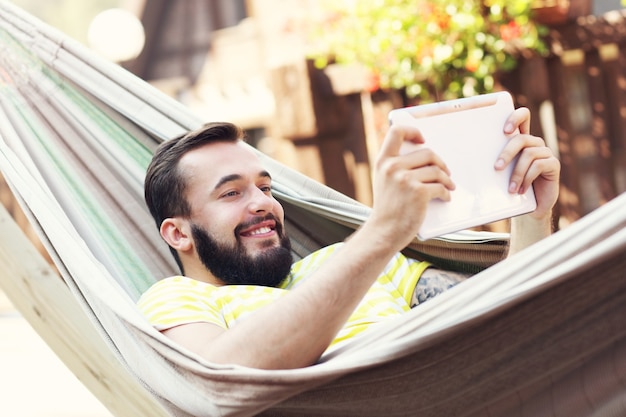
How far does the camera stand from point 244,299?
158 centimetres

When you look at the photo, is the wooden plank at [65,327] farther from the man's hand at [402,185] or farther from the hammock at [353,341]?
the man's hand at [402,185]

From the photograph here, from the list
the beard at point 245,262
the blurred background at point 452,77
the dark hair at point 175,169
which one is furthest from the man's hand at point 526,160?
the blurred background at point 452,77

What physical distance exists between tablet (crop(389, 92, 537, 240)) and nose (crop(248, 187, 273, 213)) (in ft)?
1.62

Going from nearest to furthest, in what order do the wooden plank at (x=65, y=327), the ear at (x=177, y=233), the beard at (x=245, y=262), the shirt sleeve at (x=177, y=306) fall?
the shirt sleeve at (x=177, y=306), the beard at (x=245, y=262), the ear at (x=177, y=233), the wooden plank at (x=65, y=327)

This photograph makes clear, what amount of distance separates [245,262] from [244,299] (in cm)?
11

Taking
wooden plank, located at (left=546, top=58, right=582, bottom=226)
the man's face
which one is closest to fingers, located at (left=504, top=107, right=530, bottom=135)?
the man's face

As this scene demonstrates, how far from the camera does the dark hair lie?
70.0 inches

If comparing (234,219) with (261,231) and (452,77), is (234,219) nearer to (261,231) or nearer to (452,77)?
(261,231)

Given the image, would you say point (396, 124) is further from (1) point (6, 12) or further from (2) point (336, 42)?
(2) point (336, 42)

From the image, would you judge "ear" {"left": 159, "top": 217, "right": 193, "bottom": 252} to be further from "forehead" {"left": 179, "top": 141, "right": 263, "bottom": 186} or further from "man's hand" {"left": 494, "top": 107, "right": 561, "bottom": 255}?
"man's hand" {"left": 494, "top": 107, "right": 561, "bottom": 255}

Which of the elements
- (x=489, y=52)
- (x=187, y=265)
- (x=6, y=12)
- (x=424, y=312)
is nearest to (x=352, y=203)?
(x=187, y=265)

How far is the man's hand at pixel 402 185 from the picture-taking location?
121 centimetres

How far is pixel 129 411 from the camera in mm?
2002

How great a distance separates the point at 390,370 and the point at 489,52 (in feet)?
7.53
